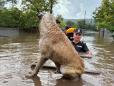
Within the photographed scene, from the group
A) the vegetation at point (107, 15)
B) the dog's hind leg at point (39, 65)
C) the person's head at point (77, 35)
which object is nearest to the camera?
the dog's hind leg at point (39, 65)

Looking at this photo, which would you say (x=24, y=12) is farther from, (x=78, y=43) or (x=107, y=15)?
(x=78, y=43)

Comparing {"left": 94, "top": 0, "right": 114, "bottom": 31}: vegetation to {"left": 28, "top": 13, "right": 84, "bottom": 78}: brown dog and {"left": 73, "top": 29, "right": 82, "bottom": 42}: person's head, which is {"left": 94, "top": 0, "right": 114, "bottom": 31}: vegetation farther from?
{"left": 28, "top": 13, "right": 84, "bottom": 78}: brown dog

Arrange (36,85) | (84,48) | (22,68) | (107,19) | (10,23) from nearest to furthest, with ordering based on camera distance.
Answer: (36,85)
(22,68)
(84,48)
(107,19)
(10,23)

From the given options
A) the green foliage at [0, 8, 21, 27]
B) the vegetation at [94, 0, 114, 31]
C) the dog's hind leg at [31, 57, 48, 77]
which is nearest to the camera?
the dog's hind leg at [31, 57, 48, 77]

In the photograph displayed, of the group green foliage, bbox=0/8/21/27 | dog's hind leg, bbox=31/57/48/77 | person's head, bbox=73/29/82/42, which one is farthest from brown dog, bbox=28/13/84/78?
green foliage, bbox=0/8/21/27

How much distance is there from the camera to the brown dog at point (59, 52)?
7.66m

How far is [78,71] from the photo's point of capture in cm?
772

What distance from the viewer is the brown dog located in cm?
766

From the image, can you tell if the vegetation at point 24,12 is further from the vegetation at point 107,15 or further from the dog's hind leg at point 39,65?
the dog's hind leg at point 39,65

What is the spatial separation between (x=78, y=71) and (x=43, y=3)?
40.2 metres

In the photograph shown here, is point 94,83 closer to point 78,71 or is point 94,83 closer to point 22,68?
point 78,71

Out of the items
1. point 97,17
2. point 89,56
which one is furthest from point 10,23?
point 89,56

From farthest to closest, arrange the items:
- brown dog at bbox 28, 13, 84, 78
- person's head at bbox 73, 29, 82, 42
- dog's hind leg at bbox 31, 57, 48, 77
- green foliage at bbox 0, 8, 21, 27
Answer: green foliage at bbox 0, 8, 21, 27 < person's head at bbox 73, 29, 82, 42 < dog's hind leg at bbox 31, 57, 48, 77 < brown dog at bbox 28, 13, 84, 78

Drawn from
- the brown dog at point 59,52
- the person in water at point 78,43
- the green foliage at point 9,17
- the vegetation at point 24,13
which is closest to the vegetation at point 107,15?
the vegetation at point 24,13
